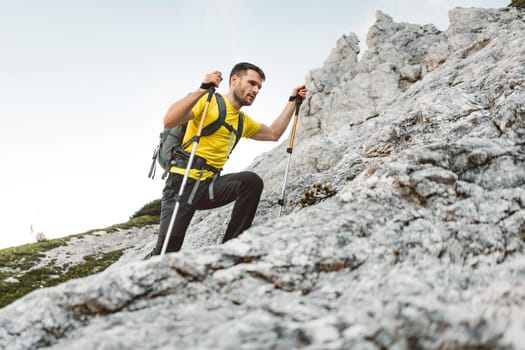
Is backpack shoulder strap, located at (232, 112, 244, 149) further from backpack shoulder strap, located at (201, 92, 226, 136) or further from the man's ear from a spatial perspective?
the man's ear

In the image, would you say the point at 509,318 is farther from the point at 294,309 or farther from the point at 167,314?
the point at 167,314

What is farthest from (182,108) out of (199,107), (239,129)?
(239,129)

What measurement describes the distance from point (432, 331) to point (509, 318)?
2.45ft

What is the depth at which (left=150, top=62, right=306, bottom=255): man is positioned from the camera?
794cm

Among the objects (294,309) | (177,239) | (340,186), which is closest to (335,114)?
(340,186)

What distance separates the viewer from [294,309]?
145 inches

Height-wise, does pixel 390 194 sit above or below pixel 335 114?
below

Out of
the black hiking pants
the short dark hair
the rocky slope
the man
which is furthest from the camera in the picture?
the short dark hair

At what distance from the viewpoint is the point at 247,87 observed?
28.8ft

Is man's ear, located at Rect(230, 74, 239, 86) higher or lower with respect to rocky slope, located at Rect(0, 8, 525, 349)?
higher

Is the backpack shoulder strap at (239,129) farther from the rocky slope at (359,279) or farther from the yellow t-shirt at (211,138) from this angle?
the rocky slope at (359,279)

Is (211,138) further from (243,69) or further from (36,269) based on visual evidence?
(36,269)

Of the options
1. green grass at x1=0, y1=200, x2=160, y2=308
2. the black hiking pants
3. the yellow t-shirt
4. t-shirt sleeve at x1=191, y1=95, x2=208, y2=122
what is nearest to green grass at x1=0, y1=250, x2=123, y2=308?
green grass at x1=0, y1=200, x2=160, y2=308

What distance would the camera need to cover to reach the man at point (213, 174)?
7.94 meters
